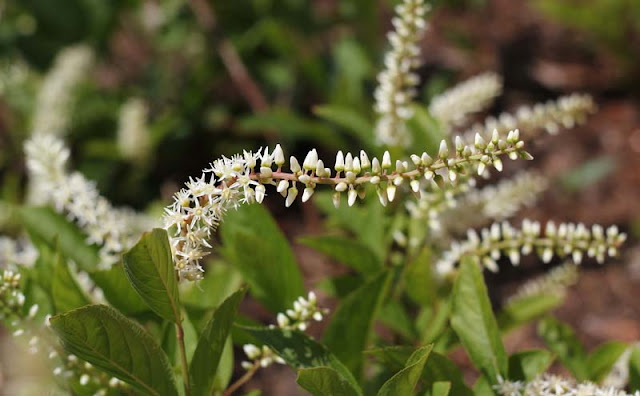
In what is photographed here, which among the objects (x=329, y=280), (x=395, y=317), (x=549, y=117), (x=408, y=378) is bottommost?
(x=408, y=378)

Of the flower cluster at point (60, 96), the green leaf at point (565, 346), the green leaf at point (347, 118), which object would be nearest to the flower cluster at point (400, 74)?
the green leaf at point (347, 118)

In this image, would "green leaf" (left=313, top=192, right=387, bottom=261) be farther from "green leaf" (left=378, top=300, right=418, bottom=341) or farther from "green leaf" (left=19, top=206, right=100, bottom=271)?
"green leaf" (left=19, top=206, right=100, bottom=271)

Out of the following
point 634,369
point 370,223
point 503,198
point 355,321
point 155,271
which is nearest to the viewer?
point 155,271

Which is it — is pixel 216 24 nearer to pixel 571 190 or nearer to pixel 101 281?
pixel 571 190

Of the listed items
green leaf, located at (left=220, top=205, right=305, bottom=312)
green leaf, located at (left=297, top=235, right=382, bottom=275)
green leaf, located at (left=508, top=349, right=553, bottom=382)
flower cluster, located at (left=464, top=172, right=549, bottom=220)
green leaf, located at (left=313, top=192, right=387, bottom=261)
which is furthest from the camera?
flower cluster, located at (left=464, top=172, right=549, bottom=220)

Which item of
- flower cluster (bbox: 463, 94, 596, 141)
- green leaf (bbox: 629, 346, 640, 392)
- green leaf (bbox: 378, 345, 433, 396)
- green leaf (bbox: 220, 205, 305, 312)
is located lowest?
green leaf (bbox: 629, 346, 640, 392)

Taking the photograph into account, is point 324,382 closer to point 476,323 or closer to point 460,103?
point 476,323

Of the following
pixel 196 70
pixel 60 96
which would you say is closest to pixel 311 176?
pixel 60 96

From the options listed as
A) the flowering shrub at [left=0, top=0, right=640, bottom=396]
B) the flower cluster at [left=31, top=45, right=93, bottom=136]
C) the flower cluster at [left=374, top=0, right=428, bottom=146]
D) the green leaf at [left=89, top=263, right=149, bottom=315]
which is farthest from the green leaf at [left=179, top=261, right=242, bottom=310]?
the flower cluster at [left=31, top=45, right=93, bottom=136]

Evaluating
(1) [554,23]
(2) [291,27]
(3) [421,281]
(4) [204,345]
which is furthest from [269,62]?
(4) [204,345]
